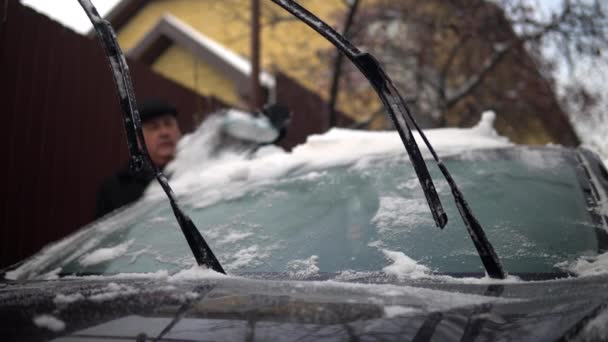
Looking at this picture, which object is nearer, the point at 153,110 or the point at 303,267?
the point at 303,267

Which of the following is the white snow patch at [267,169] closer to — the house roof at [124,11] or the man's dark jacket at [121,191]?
the man's dark jacket at [121,191]

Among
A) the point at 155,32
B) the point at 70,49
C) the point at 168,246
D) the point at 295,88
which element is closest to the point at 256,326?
the point at 168,246

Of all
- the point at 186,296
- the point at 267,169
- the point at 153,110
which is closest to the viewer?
the point at 186,296

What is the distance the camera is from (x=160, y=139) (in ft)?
12.9

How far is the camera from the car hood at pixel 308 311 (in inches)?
38.3

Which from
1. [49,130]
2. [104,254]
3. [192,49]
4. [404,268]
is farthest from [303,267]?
[192,49]

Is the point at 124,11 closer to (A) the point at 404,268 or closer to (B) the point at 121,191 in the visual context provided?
(B) the point at 121,191

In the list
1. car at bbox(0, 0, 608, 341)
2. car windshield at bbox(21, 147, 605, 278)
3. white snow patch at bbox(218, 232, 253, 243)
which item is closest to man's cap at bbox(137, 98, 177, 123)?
car at bbox(0, 0, 608, 341)

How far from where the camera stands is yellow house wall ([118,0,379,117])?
1146cm

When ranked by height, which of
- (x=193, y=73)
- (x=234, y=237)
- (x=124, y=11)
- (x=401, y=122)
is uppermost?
(x=124, y=11)

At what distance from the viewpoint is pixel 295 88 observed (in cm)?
963

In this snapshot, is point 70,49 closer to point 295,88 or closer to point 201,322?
point 201,322

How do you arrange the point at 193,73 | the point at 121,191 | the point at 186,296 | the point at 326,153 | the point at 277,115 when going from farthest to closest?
1. the point at 193,73
2. the point at 277,115
3. the point at 121,191
4. the point at 326,153
5. the point at 186,296

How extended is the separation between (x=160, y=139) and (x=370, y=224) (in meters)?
2.51
